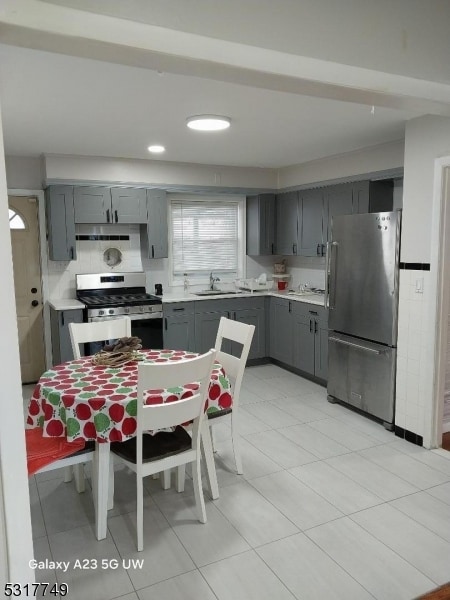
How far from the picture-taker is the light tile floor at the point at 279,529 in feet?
6.91

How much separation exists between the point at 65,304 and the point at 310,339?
2599 millimetres

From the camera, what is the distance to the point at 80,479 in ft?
9.48

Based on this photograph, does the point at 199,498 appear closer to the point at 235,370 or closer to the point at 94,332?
the point at 235,370

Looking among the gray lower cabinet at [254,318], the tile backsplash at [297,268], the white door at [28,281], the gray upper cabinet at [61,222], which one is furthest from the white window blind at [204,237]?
the white door at [28,281]

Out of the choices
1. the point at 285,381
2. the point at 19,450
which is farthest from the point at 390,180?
the point at 19,450

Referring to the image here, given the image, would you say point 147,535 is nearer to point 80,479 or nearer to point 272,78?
point 80,479

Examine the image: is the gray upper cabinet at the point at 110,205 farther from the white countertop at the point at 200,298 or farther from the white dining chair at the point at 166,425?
the white dining chair at the point at 166,425

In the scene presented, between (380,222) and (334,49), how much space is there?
221 cm

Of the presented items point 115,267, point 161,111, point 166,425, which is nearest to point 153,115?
point 161,111

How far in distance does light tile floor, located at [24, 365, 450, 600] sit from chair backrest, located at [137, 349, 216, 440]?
25.3 inches

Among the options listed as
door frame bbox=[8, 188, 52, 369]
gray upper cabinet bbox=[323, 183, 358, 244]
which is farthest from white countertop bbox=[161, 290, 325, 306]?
door frame bbox=[8, 188, 52, 369]

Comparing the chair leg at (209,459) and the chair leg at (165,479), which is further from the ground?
the chair leg at (209,459)

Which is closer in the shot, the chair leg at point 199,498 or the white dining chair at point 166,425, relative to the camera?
the white dining chair at point 166,425

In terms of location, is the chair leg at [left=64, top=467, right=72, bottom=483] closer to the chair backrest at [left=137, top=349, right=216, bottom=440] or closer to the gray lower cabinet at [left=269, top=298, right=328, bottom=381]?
the chair backrest at [left=137, top=349, right=216, bottom=440]
